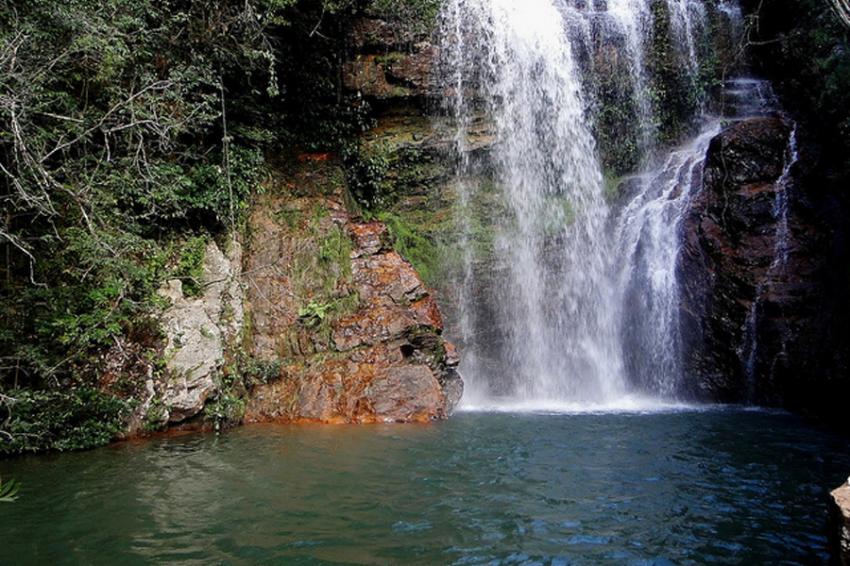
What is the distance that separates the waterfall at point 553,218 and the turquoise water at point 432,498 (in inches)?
150

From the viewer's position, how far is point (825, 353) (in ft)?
32.0

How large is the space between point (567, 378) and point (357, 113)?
719cm

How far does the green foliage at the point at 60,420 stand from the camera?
269 inches

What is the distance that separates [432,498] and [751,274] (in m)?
8.40

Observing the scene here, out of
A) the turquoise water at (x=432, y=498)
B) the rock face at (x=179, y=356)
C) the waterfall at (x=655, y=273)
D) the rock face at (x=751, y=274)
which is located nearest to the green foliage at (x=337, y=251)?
the rock face at (x=179, y=356)

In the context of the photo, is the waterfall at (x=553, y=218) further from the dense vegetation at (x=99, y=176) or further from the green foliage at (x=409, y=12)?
the dense vegetation at (x=99, y=176)

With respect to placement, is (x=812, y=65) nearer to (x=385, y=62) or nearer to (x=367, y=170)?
(x=385, y=62)

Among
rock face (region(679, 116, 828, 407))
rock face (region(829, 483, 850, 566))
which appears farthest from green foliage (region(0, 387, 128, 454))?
rock face (region(679, 116, 828, 407))

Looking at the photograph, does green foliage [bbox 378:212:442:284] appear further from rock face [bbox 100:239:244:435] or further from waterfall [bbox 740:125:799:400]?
waterfall [bbox 740:125:799:400]

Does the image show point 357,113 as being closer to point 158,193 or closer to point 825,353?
point 158,193

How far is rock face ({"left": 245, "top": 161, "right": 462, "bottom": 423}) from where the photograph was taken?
9172 millimetres

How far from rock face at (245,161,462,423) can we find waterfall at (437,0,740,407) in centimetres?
225

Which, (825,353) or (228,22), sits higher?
(228,22)

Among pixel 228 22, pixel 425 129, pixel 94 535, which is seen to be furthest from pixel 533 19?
pixel 94 535
